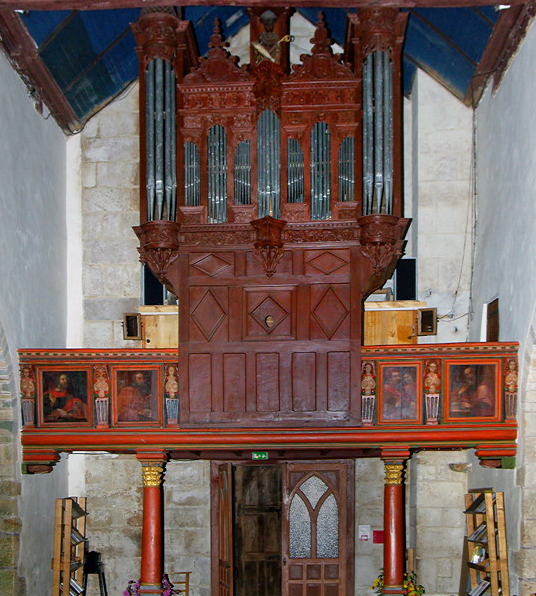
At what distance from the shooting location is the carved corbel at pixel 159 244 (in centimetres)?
1129

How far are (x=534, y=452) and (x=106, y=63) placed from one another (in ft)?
23.7

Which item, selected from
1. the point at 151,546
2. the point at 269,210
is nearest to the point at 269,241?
the point at 269,210

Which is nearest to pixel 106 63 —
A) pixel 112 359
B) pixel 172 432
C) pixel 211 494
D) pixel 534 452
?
pixel 112 359

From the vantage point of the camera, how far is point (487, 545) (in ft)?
36.0

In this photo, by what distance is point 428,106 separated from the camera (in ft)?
44.1

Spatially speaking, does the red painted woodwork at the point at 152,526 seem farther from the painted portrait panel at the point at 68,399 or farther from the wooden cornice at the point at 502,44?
the wooden cornice at the point at 502,44

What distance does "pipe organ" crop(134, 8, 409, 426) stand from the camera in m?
11.4

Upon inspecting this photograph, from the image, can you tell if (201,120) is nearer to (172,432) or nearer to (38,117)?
(38,117)

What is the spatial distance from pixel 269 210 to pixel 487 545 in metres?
4.48

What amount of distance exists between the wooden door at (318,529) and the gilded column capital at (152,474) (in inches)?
95.8

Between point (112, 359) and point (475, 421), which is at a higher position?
point (112, 359)

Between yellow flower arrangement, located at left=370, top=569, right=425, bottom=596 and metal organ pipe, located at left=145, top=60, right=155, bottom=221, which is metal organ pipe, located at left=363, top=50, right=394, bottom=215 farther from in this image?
yellow flower arrangement, located at left=370, top=569, right=425, bottom=596

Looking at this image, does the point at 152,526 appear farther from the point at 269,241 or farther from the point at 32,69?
the point at 32,69

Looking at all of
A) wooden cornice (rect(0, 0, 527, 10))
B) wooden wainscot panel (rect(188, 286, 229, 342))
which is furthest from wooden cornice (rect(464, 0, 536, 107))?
wooden wainscot panel (rect(188, 286, 229, 342))
